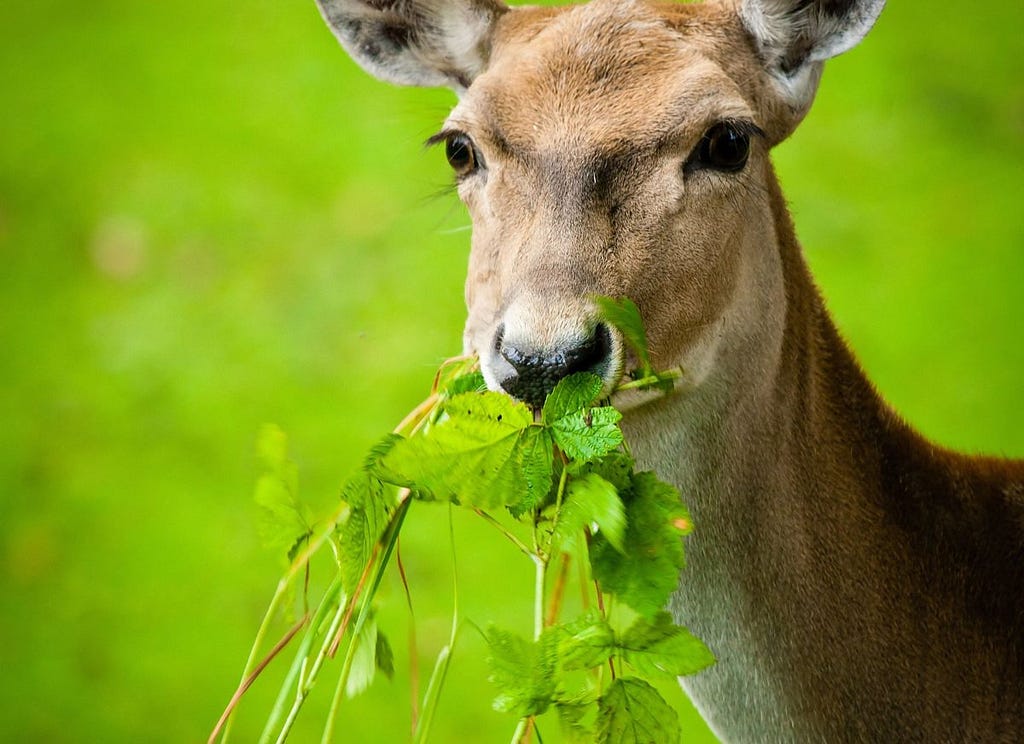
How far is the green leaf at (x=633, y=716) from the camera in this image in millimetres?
2436

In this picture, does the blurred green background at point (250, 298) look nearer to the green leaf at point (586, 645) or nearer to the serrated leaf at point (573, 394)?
the green leaf at point (586, 645)

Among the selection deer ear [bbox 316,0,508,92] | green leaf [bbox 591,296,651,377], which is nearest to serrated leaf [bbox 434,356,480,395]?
green leaf [bbox 591,296,651,377]

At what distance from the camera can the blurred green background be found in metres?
6.55

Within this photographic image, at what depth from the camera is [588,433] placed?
2.38m

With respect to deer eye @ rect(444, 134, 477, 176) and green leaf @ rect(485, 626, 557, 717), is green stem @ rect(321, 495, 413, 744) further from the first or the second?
deer eye @ rect(444, 134, 477, 176)

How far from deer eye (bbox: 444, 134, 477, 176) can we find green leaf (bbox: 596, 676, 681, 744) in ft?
5.03

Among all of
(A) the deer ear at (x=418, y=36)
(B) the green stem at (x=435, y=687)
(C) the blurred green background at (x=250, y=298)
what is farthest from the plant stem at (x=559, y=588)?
(C) the blurred green background at (x=250, y=298)

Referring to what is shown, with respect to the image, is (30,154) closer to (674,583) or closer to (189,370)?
(189,370)

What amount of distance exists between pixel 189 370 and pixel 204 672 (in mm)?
2759

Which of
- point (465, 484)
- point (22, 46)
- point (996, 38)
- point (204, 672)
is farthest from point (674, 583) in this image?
point (22, 46)

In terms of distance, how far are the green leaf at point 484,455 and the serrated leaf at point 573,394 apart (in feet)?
0.20

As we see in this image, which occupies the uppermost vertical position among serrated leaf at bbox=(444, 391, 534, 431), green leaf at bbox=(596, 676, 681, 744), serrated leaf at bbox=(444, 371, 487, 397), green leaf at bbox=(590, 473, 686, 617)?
serrated leaf at bbox=(444, 371, 487, 397)

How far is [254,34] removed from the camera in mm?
11633

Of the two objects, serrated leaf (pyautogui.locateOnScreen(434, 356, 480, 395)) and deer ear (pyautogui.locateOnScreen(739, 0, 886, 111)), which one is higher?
deer ear (pyautogui.locateOnScreen(739, 0, 886, 111))
